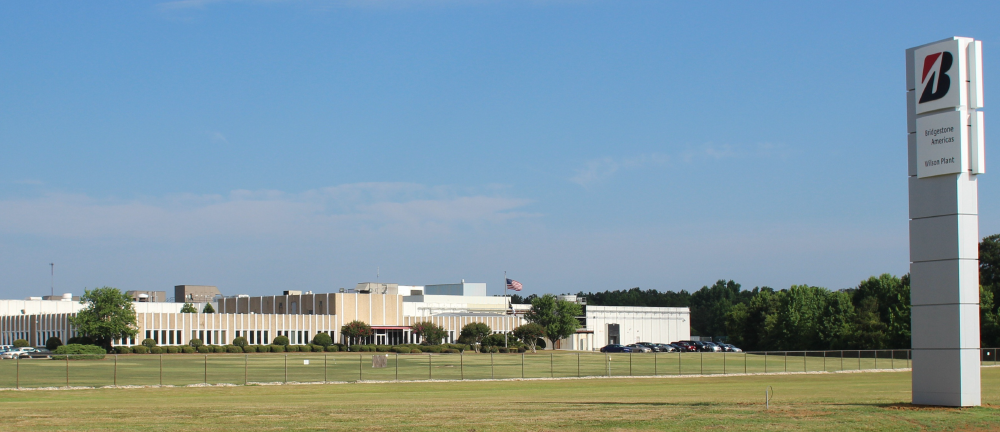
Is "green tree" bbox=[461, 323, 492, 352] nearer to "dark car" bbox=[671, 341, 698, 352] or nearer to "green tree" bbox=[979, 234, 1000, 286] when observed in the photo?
"dark car" bbox=[671, 341, 698, 352]

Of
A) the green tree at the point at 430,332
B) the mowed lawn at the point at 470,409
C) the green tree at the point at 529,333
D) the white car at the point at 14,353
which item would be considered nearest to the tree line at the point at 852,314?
the green tree at the point at 529,333

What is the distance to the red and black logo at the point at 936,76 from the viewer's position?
26812 millimetres

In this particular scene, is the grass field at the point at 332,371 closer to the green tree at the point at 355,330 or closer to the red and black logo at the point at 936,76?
the red and black logo at the point at 936,76

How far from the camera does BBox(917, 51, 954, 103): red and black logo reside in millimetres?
26812

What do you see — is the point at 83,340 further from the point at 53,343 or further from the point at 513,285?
the point at 513,285

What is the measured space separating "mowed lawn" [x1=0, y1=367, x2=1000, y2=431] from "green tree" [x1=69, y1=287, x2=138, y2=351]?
56114 mm

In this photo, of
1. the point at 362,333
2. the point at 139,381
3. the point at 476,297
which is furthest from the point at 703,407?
the point at 476,297

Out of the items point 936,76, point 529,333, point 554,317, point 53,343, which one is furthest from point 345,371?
point 554,317

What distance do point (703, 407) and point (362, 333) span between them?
298 ft

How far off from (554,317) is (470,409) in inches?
3712

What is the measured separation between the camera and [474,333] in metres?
114

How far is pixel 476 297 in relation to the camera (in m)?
152

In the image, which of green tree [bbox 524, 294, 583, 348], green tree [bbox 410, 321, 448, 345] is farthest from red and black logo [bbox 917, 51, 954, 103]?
green tree [bbox 524, 294, 583, 348]

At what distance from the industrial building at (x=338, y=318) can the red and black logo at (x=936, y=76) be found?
300 ft
